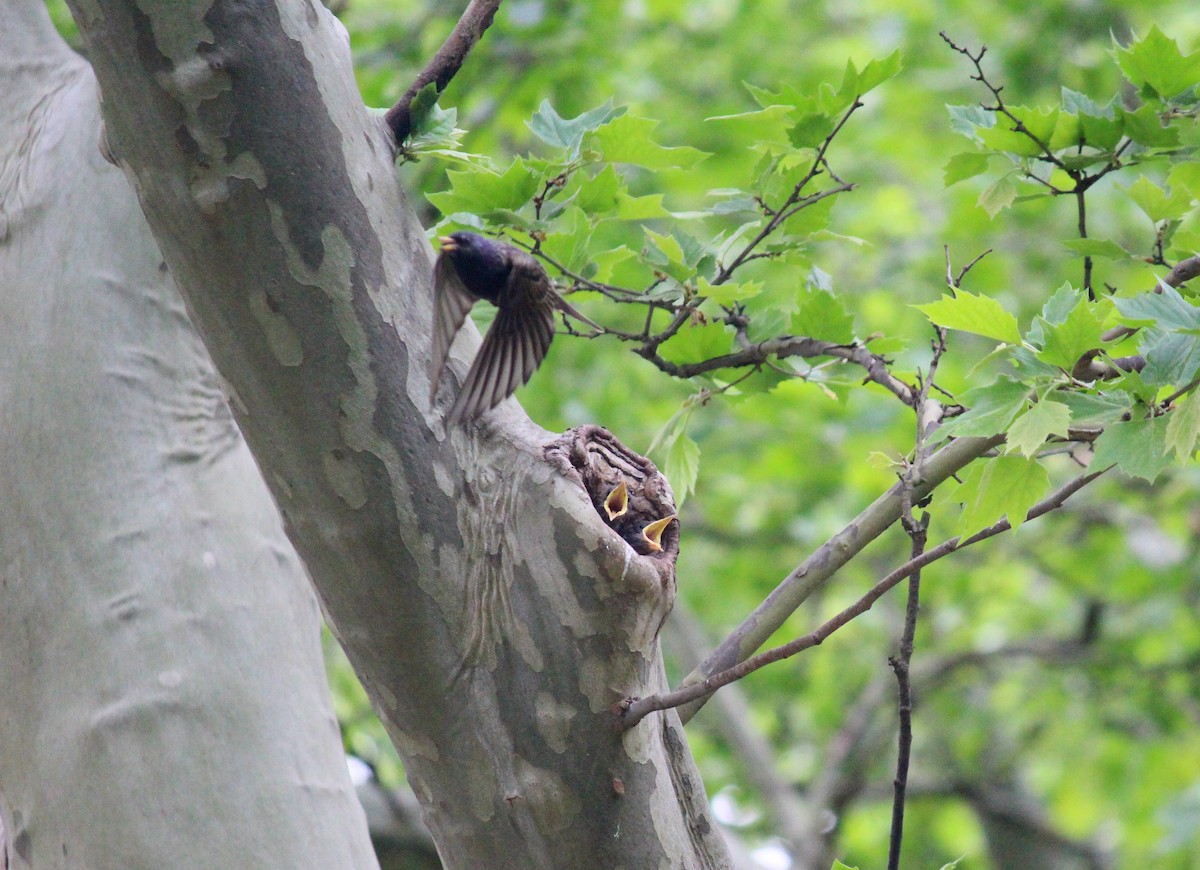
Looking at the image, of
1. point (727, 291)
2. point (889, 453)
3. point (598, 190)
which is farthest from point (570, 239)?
point (889, 453)

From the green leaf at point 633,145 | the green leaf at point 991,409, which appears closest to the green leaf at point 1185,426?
the green leaf at point 991,409

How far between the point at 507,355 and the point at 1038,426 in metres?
0.48

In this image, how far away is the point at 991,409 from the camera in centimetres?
93

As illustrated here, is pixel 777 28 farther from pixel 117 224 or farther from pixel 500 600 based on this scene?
pixel 500 600

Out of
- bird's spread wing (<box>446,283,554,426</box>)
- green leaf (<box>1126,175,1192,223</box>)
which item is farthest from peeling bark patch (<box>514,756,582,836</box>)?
green leaf (<box>1126,175,1192,223</box>)

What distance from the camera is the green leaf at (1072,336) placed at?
0.89 metres

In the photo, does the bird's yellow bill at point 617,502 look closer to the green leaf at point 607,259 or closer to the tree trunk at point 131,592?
the green leaf at point 607,259

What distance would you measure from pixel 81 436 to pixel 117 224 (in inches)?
12.1

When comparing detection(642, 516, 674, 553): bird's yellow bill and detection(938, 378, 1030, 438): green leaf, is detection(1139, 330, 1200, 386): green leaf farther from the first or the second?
detection(642, 516, 674, 553): bird's yellow bill

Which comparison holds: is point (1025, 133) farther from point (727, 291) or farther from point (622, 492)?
point (622, 492)

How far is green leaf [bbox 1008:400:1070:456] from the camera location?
0.87 meters

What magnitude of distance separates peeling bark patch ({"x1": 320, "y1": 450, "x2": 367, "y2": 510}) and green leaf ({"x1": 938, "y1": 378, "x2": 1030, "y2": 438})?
52cm

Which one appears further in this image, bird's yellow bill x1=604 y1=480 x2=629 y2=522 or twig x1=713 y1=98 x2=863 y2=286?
twig x1=713 y1=98 x2=863 y2=286

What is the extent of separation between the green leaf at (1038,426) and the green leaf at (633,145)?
1.75ft
